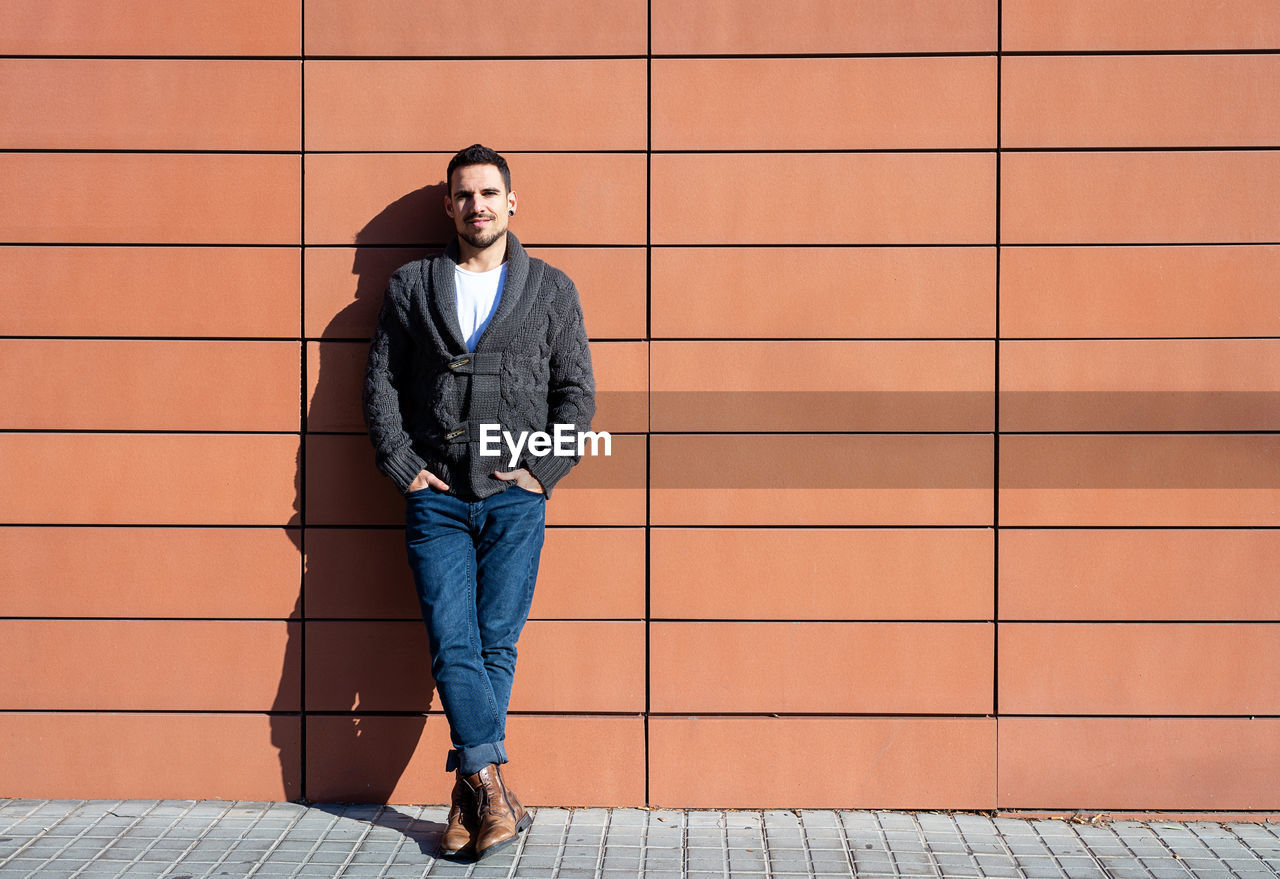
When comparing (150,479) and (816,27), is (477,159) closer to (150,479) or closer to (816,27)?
(816,27)

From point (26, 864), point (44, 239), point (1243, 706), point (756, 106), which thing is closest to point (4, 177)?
point (44, 239)

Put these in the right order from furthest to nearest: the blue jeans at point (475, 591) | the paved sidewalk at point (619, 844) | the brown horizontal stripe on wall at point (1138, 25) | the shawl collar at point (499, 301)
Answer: the brown horizontal stripe on wall at point (1138, 25) → the shawl collar at point (499, 301) → the blue jeans at point (475, 591) → the paved sidewalk at point (619, 844)

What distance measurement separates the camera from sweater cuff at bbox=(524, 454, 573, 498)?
3709 millimetres

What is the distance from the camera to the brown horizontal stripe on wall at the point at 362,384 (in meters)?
4.00

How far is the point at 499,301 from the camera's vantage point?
12.3 feet

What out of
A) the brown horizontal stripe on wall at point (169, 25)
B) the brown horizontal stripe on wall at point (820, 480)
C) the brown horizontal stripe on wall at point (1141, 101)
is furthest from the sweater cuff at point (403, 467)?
the brown horizontal stripe on wall at point (1141, 101)

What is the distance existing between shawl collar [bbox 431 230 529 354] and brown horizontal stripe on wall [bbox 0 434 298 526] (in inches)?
34.4

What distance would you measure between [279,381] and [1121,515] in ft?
11.0

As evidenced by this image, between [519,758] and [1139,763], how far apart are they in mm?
2419

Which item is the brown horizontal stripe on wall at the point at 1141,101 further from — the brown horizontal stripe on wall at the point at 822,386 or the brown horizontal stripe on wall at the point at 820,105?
the brown horizontal stripe on wall at the point at 822,386

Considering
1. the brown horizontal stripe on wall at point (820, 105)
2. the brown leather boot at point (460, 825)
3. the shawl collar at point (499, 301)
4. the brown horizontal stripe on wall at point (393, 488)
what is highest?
the brown horizontal stripe on wall at point (820, 105)

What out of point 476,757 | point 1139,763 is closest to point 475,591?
point 476,757

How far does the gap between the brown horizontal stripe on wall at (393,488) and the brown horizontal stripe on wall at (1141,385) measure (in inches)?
58.3

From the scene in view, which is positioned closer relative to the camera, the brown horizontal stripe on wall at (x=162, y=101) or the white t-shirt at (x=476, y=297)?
the white t-shirt at (x=476, y=297)
